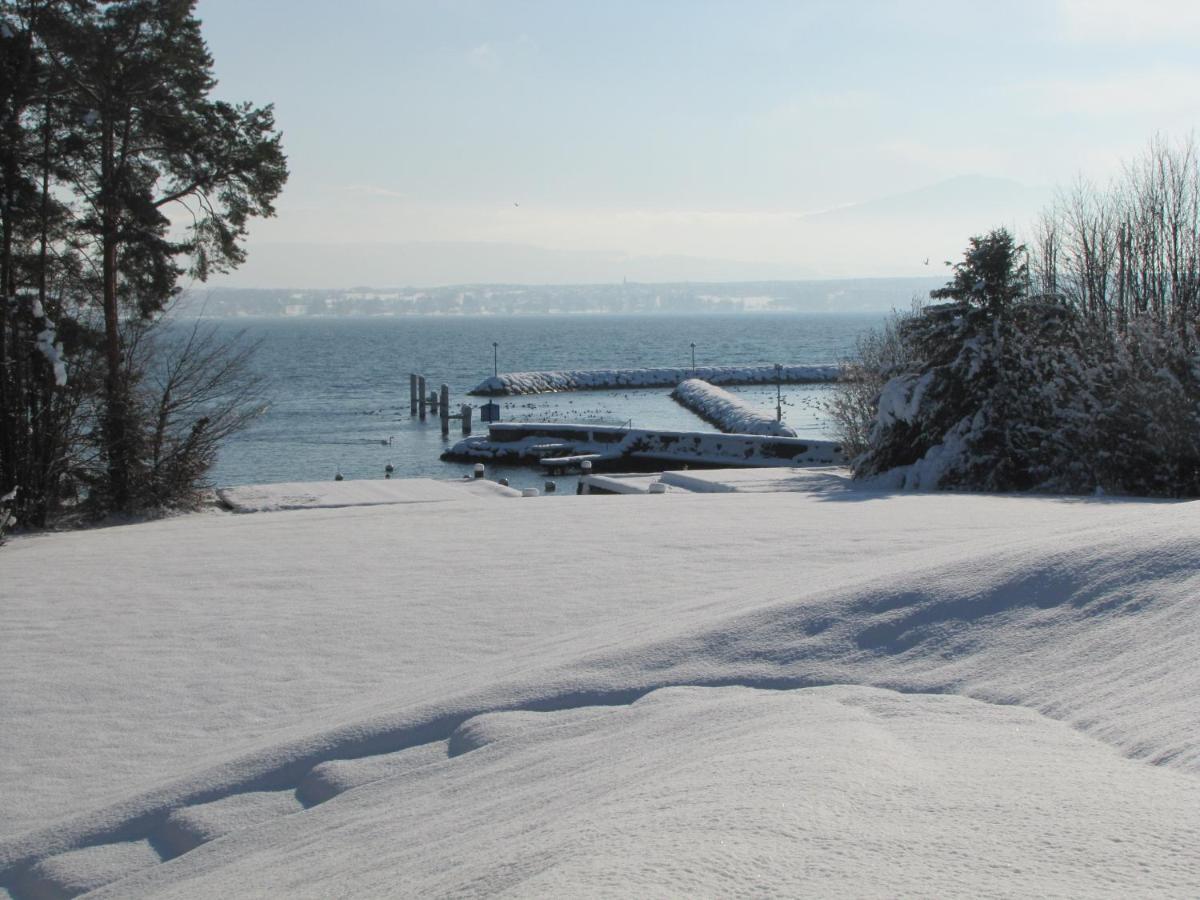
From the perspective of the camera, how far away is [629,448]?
43.2 meters

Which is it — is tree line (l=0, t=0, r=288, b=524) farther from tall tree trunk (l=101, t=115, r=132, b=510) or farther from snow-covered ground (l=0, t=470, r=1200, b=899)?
snow-covered ground (l=0, t=470, r=1200, b=899)

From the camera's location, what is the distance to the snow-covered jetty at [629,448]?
37.6m

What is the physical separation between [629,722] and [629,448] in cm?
3731

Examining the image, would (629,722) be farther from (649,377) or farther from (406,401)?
(649,377)

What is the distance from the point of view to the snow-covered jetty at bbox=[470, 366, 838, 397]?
278 ft

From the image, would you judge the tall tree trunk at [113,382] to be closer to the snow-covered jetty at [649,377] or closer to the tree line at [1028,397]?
the tree line at [1028,397]

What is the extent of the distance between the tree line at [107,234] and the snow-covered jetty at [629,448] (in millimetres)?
21575

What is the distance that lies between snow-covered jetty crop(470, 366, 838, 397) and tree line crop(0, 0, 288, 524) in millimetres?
63272

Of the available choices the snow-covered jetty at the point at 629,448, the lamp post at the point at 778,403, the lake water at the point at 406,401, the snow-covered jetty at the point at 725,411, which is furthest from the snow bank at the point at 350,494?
the lamp post at the point at 778,403

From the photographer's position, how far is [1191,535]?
291 inches

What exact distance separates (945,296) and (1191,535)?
41.7ft

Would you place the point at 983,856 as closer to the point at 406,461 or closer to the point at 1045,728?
the point at 1045,728

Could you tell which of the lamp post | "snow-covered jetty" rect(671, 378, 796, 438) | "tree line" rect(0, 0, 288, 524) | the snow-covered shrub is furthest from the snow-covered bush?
the lamp post

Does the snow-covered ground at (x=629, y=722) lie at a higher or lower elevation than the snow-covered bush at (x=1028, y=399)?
lower
